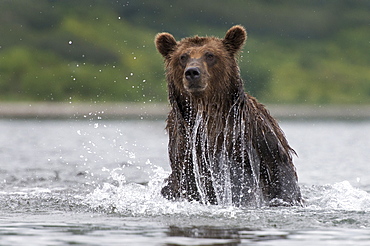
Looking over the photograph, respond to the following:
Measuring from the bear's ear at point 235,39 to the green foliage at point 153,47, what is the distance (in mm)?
66496

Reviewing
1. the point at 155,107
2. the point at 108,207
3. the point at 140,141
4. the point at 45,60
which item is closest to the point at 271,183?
the point at 108,207

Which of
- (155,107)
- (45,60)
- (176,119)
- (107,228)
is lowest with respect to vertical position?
(107,228)

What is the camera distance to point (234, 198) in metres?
9.78

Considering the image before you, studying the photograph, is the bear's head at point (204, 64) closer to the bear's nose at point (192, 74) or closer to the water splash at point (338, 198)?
the bear's nose at point (192, 74)

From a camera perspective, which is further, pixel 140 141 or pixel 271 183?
pixel 140 141

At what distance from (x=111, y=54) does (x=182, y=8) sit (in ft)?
77.9

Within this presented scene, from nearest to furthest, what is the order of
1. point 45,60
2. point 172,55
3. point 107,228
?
point 107,228
point 172,55
point 45,60

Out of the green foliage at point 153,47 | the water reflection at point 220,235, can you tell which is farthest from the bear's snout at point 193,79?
the green foliage at point 153,47

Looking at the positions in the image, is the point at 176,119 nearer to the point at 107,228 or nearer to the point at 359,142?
the point at 107,228

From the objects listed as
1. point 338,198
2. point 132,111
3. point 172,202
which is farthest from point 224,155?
point 132,111

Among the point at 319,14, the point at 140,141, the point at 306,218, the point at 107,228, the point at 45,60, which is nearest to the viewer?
the point at 107,228

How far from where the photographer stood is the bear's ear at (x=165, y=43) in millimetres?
9891

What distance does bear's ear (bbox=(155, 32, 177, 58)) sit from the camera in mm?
9891

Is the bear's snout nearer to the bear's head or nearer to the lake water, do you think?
the bear's head
